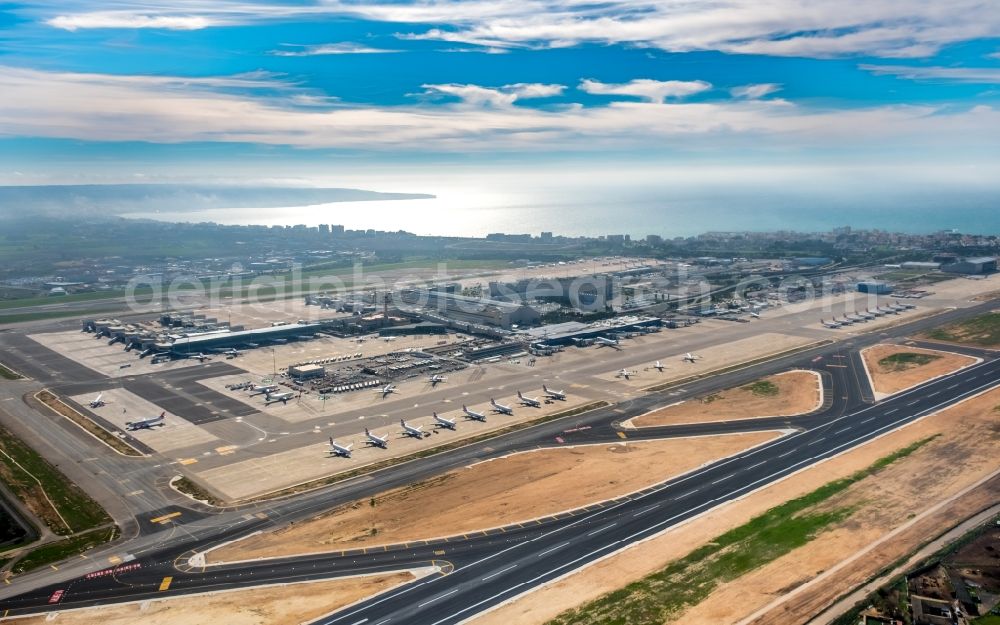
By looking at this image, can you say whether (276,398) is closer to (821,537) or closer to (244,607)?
(244,607)

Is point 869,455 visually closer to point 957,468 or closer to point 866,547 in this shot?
point 957,468

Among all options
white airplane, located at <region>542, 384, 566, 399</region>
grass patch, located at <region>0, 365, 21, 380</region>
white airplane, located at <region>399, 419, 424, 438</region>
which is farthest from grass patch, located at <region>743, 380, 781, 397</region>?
grass patch, located at <region>0, 365, 21, 380</region>

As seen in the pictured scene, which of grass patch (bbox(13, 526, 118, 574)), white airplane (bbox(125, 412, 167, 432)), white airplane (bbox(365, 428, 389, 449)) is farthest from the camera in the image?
white airplane (bbox(125, 412, 167, 432))

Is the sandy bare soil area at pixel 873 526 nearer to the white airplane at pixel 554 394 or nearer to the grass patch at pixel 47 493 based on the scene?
the white airplane at pixel 554 394

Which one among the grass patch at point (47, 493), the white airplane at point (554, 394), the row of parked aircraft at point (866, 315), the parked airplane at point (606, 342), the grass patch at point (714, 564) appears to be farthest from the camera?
the row of parked aircraft at point (866, 315)

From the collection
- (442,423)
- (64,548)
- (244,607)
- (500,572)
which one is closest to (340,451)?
(442,423)

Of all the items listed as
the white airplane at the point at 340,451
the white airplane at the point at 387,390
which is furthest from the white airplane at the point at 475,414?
the white airplane at the point at 340,451

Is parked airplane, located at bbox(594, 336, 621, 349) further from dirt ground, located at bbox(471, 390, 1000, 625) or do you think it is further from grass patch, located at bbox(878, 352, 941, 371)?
dirt ground, located at bbox(471, 390, 1000, 625)
